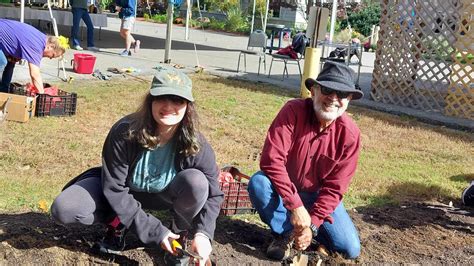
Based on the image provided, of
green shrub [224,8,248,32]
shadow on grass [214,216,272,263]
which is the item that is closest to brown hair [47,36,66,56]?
shadow on grass [214,216,272,263]

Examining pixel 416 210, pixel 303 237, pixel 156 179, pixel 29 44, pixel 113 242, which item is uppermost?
pixel 29 44

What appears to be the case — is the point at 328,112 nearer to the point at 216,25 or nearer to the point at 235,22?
the point at 235,22

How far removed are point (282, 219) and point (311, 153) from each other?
0.42 meters

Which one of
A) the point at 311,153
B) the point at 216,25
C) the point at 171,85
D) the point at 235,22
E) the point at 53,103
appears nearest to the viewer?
the point at 171,85

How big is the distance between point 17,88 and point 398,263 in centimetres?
461

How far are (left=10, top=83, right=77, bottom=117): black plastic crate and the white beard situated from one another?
3.91 meters

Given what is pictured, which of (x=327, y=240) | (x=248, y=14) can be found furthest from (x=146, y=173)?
(x=248, y=14)

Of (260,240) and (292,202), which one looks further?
(260,240)

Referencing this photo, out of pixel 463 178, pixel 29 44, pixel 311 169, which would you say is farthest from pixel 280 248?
pixel 29 44

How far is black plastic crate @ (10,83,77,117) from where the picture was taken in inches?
263

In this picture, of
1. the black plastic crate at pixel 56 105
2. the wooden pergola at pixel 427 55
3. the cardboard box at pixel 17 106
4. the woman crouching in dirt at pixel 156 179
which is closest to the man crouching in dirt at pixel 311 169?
the woman crouching in dirt at pixel 156 179

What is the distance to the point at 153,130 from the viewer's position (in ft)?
10.4

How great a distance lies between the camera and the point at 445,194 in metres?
5.59

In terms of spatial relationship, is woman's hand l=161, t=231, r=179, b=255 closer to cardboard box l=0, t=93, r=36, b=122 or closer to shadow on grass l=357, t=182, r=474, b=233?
shadow on grass l=357, t=182, r=474, b=233
